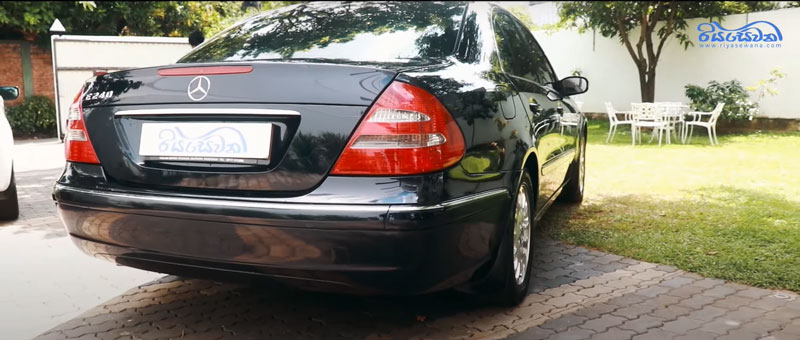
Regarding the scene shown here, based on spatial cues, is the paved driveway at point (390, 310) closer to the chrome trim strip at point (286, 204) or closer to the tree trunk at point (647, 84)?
the chrome trim strip at point (286, 204)

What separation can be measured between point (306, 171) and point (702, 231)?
377 centimetres

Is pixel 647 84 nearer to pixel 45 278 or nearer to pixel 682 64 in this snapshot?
pixel 682 64

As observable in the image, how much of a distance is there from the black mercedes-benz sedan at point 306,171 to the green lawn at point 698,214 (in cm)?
189

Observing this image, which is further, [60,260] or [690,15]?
[690,15]

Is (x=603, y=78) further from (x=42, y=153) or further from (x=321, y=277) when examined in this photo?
(x=321, y=277)

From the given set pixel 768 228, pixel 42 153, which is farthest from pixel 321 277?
pixel 42 153

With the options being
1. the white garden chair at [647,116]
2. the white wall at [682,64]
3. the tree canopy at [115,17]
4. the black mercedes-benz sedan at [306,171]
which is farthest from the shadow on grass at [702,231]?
the tree canopy at [115,17]

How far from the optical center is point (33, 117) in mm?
14797

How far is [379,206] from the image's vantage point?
245 cm

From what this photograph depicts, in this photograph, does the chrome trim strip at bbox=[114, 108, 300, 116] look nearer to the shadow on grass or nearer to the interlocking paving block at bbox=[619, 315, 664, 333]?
the interlocking paving block at bbox=[619, 315, 664, 333]

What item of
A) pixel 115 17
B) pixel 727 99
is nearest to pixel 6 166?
pixel 115 17

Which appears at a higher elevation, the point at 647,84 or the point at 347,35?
the point at 647,84

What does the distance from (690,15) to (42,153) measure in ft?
42.9

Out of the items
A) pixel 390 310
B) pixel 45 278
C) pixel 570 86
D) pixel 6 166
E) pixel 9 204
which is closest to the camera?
pixel 390 310
